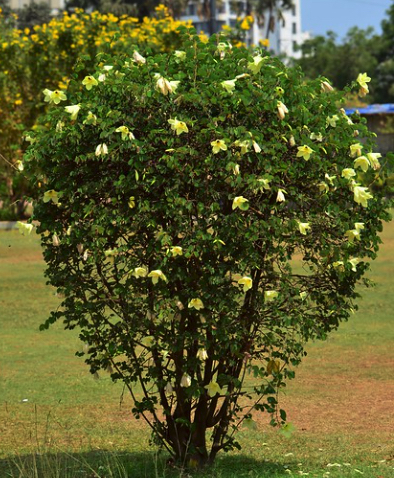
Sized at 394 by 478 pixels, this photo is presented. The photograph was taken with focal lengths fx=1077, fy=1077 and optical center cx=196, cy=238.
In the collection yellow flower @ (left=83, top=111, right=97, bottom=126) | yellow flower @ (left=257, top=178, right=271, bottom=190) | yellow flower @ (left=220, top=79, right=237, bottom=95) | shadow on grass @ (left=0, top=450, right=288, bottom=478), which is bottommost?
shadow on grass @ (left=0, top=450, right=288, bottom=478)

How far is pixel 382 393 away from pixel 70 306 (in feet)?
→ 13.2

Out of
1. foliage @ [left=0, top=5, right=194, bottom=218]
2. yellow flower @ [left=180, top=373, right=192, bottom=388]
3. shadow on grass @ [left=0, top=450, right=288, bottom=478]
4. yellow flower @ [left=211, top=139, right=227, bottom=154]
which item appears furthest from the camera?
foliage @ [left=0, top=5, right=194, bottom=218]

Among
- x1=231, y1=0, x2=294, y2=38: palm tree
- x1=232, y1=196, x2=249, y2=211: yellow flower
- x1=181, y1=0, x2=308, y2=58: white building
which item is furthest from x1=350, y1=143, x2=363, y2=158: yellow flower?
x1=181, y1=0, x2=308, y2=58: white building

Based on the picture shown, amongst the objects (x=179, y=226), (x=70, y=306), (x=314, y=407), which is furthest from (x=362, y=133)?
(x=314, y=407)

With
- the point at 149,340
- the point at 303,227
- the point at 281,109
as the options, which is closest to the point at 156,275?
the point at 149,340

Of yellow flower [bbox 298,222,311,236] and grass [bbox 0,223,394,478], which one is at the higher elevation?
yellow flower [bbox 298,222,311,236]

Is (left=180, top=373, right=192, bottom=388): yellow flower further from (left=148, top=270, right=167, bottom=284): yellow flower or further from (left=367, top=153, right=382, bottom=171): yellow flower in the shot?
(left=367, top=153, right=382, bottom=171): yellow flower

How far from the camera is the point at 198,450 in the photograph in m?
6.29

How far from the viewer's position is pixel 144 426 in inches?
322

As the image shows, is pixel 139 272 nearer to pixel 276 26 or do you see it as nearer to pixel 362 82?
pixel 362 82

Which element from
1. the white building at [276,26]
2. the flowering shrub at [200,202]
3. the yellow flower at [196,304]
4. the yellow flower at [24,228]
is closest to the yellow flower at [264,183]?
the flowering shrub at [200,202]

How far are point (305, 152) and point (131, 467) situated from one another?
2.26m

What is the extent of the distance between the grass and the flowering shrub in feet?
2.52

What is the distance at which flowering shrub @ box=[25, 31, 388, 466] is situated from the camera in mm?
5672
